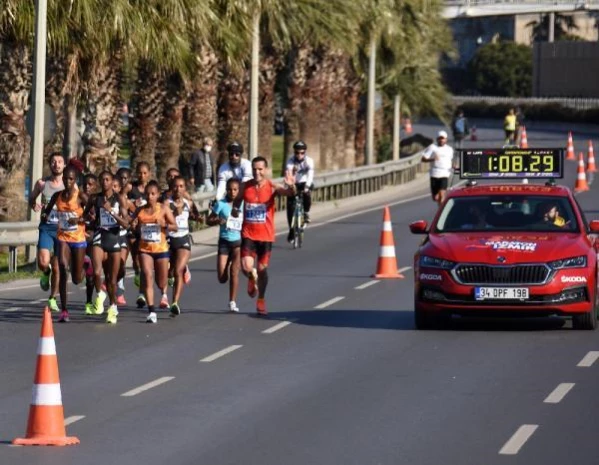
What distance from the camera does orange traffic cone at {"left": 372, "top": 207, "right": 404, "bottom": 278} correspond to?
26312 millimetres

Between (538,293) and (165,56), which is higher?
(165,56)

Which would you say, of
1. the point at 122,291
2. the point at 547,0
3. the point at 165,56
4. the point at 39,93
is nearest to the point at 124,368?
the point at 122,291

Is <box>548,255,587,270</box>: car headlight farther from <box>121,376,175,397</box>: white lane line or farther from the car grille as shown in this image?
<box>121,376,175,397</box>: white lane line

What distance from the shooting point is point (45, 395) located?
39.9ft

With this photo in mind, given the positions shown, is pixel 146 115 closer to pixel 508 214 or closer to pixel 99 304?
pixel 99 304

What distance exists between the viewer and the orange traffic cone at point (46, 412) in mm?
12180

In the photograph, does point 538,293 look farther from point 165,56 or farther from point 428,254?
point 165,56

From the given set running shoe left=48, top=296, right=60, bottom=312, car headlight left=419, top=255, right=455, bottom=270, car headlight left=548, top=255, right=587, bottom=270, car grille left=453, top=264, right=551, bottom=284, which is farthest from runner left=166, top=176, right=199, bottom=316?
car headlight left=548, top=255, right=587, bottom=270

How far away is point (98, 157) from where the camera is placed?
3438 centimetres

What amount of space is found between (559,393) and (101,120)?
20791 millimetres

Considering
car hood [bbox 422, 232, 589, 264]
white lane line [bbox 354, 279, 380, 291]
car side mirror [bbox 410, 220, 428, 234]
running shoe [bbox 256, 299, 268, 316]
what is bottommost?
white lane line [bbox 354, 279, 380, 291]

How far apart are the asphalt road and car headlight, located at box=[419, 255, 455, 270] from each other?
2.43ft

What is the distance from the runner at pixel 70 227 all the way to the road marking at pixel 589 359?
6.06 meters

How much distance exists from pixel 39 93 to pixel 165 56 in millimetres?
4957
